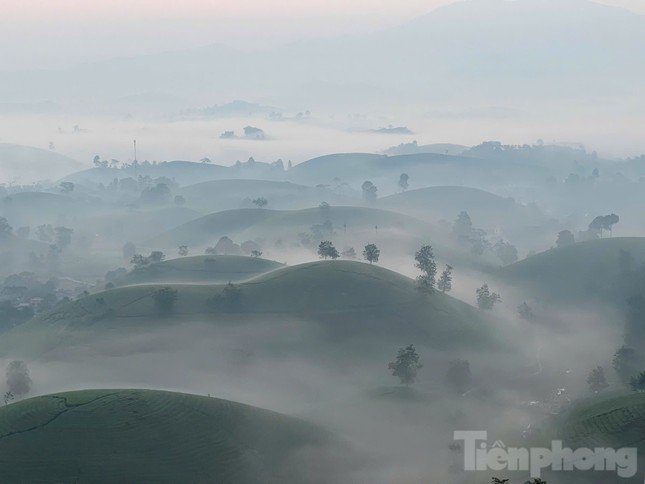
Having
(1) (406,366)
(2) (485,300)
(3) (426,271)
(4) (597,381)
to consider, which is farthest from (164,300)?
(4) (597,381)

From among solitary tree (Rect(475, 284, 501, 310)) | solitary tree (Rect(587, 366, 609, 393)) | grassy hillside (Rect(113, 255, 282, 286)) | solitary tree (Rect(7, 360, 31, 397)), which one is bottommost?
solitary tree (Rect(587, 366, 609, 393))

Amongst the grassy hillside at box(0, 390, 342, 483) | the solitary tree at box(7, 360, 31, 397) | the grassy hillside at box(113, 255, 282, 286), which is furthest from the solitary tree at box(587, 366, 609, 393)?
the solitary tree at box(7, 360, 31, 397)

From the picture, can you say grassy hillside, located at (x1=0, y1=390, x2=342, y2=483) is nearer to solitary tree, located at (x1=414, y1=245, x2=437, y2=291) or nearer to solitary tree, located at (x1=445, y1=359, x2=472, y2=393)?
solitary tree, located at (x1=445, y1=359, x2=472, y2=393)

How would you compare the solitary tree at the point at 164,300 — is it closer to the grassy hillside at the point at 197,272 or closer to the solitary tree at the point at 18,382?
the grassy hillside at the point at 197,272

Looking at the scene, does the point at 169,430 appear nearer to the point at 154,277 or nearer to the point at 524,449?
the point at 524,449

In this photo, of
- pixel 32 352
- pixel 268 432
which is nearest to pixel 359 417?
pixel 268 432
